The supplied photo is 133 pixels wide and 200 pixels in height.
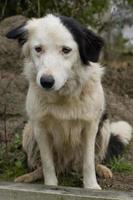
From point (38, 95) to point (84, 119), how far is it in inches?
17.2

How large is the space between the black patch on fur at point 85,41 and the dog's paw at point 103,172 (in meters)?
1.17

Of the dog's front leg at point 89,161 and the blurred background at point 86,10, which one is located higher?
the blurred background at point 86,10

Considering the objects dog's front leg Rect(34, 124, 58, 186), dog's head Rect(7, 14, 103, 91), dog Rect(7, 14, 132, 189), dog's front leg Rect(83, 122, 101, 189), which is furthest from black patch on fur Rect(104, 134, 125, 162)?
dog's head Rect(7, 14, 103, 91)

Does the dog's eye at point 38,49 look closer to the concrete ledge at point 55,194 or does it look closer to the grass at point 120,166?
the concrete ledge at point 55,194

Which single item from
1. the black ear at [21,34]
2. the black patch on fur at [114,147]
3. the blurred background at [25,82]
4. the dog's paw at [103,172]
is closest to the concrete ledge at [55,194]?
the blurred background at [25,82]

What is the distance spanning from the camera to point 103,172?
5211 mm

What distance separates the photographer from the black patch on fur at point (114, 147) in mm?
5635

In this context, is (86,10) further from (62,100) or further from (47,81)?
(47,81)

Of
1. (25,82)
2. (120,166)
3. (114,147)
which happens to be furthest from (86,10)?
(120,166)

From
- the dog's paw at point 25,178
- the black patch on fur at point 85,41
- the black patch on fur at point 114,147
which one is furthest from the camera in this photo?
the black patch on fur at point 114,147

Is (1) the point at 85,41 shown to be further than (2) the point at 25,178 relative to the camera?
No

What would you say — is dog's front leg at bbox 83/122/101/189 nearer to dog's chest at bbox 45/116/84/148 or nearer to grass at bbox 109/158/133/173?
dog's chest at bbox 45/116/84/148

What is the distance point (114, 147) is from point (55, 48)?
6.03 ft

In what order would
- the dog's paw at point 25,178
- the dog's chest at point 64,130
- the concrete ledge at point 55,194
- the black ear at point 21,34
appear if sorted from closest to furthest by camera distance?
the concrete ledge at point 55,194 < the black ear at point 21,34 < the dog's chest at point 64,130 < the dog's paw at point 25,178
